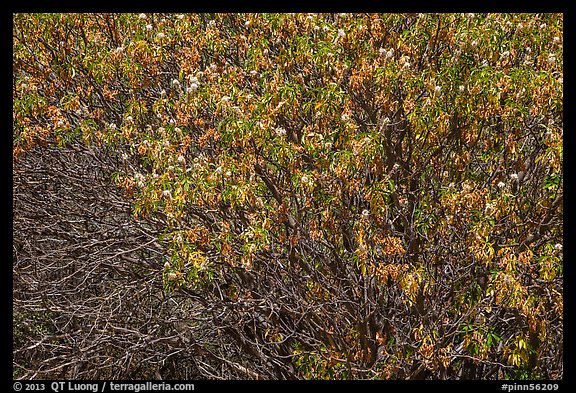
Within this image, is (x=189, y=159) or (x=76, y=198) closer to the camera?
(x=189, y=159)

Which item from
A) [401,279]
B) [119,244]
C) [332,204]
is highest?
[332,204]

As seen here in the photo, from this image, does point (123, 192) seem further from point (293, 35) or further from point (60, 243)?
point (293, 35)

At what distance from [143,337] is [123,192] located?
1.39m

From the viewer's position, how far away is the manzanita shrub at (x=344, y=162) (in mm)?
4387

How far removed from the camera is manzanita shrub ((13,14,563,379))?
4387 mm

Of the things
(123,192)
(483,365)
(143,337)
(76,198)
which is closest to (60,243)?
(76,198)

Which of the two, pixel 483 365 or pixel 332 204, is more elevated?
pixel 332 204

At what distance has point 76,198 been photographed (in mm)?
5973

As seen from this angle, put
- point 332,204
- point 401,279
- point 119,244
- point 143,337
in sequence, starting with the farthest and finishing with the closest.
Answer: point 119,244, point 143,337, point 332,204, point 401,279

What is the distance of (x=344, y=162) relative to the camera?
4395 millimetres

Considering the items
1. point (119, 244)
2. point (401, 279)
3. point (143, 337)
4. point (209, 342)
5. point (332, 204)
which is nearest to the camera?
point (401, 279)
